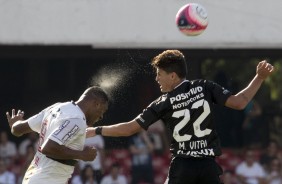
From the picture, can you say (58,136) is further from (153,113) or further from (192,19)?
(192,19)

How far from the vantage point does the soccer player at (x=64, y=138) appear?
7.59 metres

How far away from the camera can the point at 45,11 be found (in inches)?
658

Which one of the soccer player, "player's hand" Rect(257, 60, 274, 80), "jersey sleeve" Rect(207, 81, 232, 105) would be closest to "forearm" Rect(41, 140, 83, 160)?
the soccer player

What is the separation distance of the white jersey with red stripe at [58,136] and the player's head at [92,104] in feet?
0.41

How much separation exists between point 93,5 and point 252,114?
12.9 feet

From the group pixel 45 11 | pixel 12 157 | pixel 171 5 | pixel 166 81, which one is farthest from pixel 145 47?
pixel 166 81

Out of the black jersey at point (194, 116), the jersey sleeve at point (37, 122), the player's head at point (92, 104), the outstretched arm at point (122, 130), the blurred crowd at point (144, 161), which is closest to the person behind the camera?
the player's head at point (92, 104)

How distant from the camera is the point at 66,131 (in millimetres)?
7609

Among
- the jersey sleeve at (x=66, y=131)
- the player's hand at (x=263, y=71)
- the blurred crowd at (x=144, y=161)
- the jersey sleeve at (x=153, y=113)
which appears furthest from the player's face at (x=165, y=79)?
the blurred crowd at (x=144, y=161)

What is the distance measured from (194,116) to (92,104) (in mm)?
892

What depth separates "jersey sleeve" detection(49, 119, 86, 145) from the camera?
24.9 feet

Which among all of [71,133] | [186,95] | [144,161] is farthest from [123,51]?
[71,133]

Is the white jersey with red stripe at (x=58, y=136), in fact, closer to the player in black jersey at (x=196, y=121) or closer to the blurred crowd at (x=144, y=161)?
the player in black jersey at (x=196, y=121)

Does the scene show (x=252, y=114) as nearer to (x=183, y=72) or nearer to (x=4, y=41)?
(x=4, y=41)
